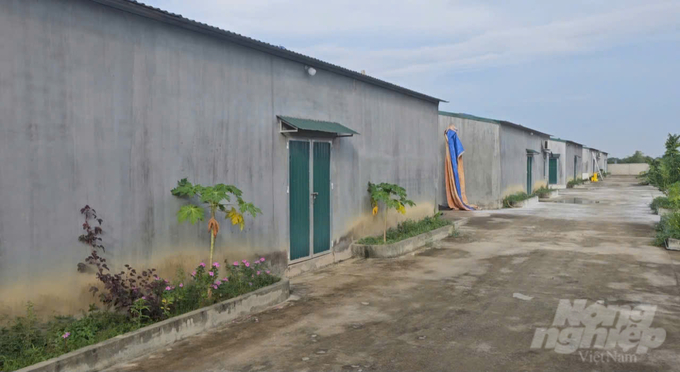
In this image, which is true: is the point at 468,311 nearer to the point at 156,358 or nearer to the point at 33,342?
the point at 156,358

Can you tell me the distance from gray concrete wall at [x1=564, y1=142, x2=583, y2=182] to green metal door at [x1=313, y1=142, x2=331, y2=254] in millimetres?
36519

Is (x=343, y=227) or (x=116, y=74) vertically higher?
(x=116, y=74)

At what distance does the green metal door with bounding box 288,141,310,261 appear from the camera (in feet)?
29.9

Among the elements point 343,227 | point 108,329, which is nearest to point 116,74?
point 108,329

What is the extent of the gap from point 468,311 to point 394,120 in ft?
22.9

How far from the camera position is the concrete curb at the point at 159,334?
462 cm

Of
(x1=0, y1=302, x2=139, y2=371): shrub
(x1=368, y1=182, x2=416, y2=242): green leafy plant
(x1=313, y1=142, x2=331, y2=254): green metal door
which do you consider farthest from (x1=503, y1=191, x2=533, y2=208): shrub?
(x1=0, y1=302, x2=139, y2=371): shrub

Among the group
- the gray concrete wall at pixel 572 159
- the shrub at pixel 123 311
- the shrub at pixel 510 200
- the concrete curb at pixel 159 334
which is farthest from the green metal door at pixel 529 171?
the concrete curb at pixel 159 334

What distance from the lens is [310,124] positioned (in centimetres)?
928

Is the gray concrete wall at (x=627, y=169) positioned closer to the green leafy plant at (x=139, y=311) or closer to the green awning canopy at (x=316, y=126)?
the green awning canopy at (x=316, y=126)

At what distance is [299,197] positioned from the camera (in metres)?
9.34

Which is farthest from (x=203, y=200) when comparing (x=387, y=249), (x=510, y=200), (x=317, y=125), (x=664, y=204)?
(x=510, y=200)

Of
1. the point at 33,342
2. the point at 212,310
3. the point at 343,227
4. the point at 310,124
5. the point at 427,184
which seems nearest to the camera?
the point at 33,342

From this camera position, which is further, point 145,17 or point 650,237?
point 650,237
